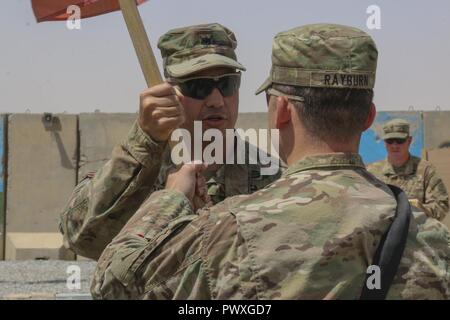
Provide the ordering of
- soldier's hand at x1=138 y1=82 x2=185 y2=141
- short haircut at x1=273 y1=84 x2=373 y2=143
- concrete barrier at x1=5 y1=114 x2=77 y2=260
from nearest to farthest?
short haircut at x1=273 y1=84 x2=373 y2=143 → soldier's hand at x1=138 y1=82 x2=185 y2=141 → concrete barrier at x1=5 y1=114 x2=77 y2=260

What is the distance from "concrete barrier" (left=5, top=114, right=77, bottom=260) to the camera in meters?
14.7

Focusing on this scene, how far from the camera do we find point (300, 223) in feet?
8.11

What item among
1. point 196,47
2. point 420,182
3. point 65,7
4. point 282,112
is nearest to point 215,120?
point 196,47

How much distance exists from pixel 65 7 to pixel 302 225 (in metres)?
1.81

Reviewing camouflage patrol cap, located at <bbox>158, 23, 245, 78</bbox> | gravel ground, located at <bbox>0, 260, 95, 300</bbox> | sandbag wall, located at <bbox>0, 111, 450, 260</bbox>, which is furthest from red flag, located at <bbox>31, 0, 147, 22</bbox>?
sandbag wall, located at <bbox>0, 111, 450, 260</bbox>

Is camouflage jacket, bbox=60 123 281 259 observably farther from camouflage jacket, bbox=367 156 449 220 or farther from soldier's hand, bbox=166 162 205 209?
camouflage jacket, bbox=367 156 449 220

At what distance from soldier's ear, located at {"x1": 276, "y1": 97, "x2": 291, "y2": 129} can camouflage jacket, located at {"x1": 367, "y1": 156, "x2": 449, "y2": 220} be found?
8.77m

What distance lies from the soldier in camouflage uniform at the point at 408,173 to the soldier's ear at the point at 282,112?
8.87 meters

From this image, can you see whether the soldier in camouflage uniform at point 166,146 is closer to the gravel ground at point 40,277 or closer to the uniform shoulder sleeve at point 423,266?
the uniform shoulder sleeve at point 423,266

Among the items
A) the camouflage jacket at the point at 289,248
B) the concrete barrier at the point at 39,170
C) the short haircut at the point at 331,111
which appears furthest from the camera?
the concrete barrier at the point at 39,170

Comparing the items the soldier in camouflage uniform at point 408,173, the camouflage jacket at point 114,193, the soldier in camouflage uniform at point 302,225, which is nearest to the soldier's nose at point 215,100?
the camouflage jacket at point 114,193

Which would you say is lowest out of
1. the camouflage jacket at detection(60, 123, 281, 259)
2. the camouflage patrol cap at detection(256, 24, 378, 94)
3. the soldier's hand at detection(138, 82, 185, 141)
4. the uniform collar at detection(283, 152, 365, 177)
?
the camouflage jacket at detection(60, 123, 281, 259)

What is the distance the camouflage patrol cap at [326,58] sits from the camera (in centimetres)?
260

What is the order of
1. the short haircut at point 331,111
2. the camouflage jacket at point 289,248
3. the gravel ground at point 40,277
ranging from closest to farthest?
the camouflage jacket at point 289,248, the short haircut at point 331,111, the gravel ground at point 40,277
